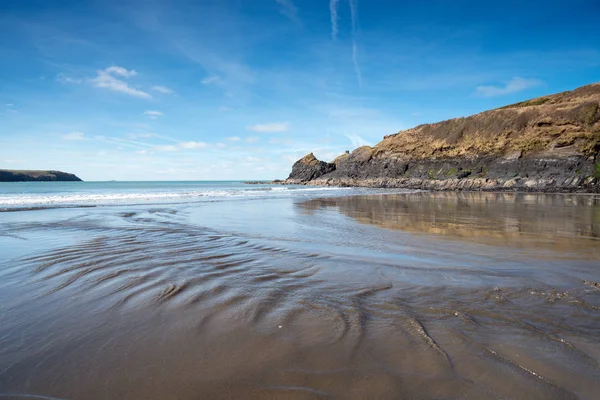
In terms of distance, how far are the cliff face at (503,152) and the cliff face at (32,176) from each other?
138293 millimetres

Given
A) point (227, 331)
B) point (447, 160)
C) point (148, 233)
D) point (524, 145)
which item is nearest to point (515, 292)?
point (227, 331)

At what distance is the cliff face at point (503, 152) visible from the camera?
135 feet

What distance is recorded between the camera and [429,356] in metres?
2.73

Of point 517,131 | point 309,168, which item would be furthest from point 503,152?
point 309,168

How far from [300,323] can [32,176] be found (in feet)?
594

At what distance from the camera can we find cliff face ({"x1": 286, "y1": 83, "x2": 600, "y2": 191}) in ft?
135

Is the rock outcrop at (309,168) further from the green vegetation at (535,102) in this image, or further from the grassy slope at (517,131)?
the green vegetation at (535,102)

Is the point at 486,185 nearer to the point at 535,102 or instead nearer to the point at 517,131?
the point at 517,131

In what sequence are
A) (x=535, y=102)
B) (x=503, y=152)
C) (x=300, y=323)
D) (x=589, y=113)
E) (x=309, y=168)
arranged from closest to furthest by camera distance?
(x=300, y=323) → (x=589, y=113) → (x=503, y=152) → (x=535, y=102) → (x=309, y=168)

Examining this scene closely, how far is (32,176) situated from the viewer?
461 feet

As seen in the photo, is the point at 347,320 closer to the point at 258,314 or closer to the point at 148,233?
the point at 258,314

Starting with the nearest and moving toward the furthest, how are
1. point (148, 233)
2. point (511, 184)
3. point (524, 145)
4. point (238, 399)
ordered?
point (238, 399) < point (148, 233) < point (511, 184) < point (524, 145)

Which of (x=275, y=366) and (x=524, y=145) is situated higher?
(x=524, y=145)

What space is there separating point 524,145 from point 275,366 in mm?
57603
